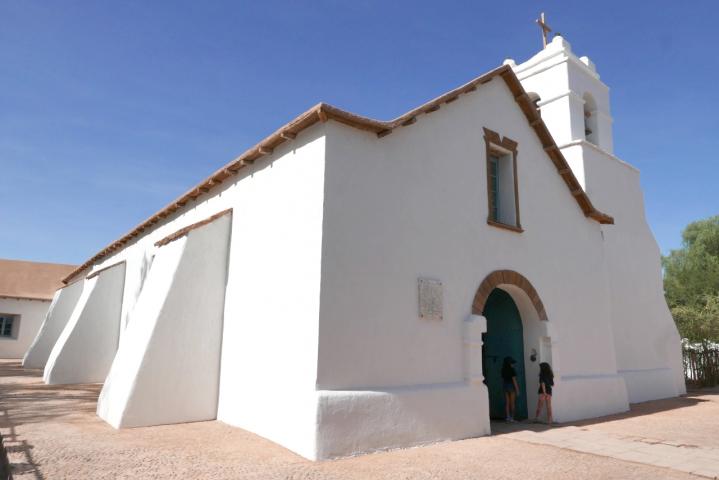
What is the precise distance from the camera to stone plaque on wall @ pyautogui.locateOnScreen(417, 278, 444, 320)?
25.7 feet

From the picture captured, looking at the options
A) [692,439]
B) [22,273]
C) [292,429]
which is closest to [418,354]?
[292,429]

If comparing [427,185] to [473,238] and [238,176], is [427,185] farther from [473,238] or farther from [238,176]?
[238,176]

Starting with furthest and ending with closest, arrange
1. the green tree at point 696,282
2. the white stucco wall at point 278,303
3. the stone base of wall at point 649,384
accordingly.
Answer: the green tree at point 696,282 → the stone base of wall at point 649,384 → the white stucco wall at point 278,303

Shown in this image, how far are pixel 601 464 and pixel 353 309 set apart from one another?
12.3 feet

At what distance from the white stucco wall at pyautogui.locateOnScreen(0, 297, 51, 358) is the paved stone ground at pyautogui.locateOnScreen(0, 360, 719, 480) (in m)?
20.3

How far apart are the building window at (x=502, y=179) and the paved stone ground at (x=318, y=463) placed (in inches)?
160

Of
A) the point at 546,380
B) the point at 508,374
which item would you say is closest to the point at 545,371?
the point at 546,380

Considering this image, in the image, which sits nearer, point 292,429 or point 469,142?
point 292,429

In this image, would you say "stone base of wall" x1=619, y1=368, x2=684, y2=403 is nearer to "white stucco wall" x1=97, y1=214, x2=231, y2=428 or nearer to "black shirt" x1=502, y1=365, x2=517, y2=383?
"black shirt" x1=502, y1=365, x2=517, y2=383

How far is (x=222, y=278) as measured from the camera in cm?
920

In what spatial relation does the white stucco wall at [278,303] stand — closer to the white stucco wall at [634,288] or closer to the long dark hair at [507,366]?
the long dark hair at [507,366]

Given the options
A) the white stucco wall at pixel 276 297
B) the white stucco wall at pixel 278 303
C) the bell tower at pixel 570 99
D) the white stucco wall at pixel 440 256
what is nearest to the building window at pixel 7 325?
the white stucco wall at pixel 276 297

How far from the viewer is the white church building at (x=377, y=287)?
6.95m

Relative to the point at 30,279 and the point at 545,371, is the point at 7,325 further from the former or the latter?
the point at 545,371
